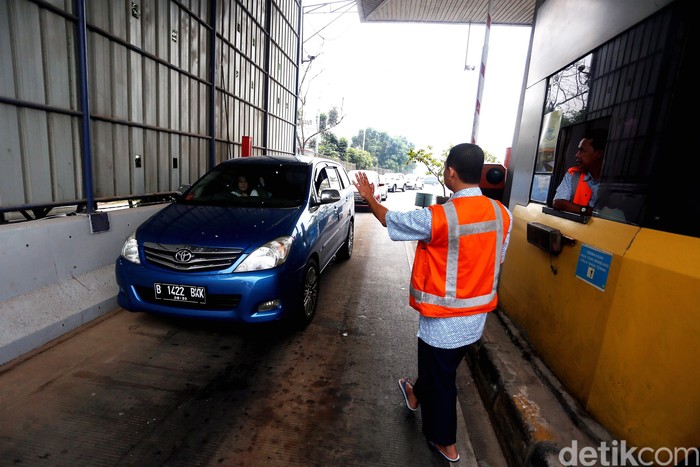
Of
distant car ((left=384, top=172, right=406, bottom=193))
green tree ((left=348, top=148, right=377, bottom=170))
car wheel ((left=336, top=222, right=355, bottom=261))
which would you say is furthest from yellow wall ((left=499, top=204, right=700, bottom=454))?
green tree ((left=348, top=148, right=377, bottom=170))

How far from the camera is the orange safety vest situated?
101 inches

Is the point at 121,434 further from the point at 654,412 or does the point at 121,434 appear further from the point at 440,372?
the point at 654,412

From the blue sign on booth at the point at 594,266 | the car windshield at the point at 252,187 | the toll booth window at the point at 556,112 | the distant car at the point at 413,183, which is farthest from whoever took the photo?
the distant car at the point at 413,183

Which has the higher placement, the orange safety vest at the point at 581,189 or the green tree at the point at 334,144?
the green tree at the point at 334,144

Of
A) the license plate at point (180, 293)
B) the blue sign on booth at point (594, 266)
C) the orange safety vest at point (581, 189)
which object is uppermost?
the orange safety vest at point (581, 189)

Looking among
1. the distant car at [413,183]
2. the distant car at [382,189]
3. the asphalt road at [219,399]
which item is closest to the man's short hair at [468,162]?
the asphalt road at [219,399]

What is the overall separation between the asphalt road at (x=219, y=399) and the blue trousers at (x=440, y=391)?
19 centimetres

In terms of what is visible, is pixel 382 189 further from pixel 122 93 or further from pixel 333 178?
pixel 122 93

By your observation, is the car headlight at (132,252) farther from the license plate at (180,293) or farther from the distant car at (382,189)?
the distant car at (382,189)

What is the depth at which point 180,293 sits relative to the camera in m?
2.96

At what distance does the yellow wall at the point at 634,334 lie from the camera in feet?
4.99

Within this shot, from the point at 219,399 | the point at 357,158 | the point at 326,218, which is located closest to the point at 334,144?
the point at 357,158

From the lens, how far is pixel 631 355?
1751mm

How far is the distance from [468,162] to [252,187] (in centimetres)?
290
